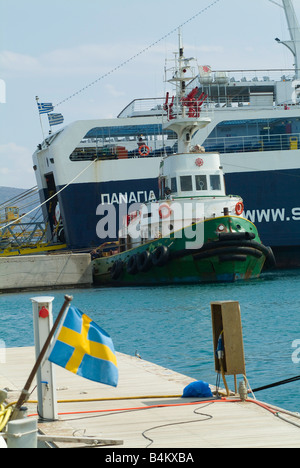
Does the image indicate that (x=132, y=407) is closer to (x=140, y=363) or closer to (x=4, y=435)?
(x=4, y=435)

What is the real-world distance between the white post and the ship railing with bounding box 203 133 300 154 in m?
26.7

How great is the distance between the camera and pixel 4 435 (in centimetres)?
523

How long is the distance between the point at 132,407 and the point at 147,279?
19.0 metres

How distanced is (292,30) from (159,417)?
114 feet

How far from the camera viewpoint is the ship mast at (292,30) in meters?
38.0

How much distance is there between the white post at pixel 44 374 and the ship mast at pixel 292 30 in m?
33.7

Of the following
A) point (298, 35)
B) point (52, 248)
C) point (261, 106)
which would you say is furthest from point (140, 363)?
point (298, 35)

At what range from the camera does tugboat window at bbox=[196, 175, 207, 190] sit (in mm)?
25938

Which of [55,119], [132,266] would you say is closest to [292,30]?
[55,119]

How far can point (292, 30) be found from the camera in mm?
38375

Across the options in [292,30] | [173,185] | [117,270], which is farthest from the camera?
[292,30]

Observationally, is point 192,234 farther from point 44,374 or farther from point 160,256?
point 44,374

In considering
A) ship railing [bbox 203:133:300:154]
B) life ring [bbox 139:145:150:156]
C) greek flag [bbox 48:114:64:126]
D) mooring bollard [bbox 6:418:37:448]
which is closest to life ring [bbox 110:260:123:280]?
life ring [bbox 139:145:150:156]

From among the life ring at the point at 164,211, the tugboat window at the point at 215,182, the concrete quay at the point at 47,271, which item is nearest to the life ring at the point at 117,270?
the concrete quay at the point at 47,271
